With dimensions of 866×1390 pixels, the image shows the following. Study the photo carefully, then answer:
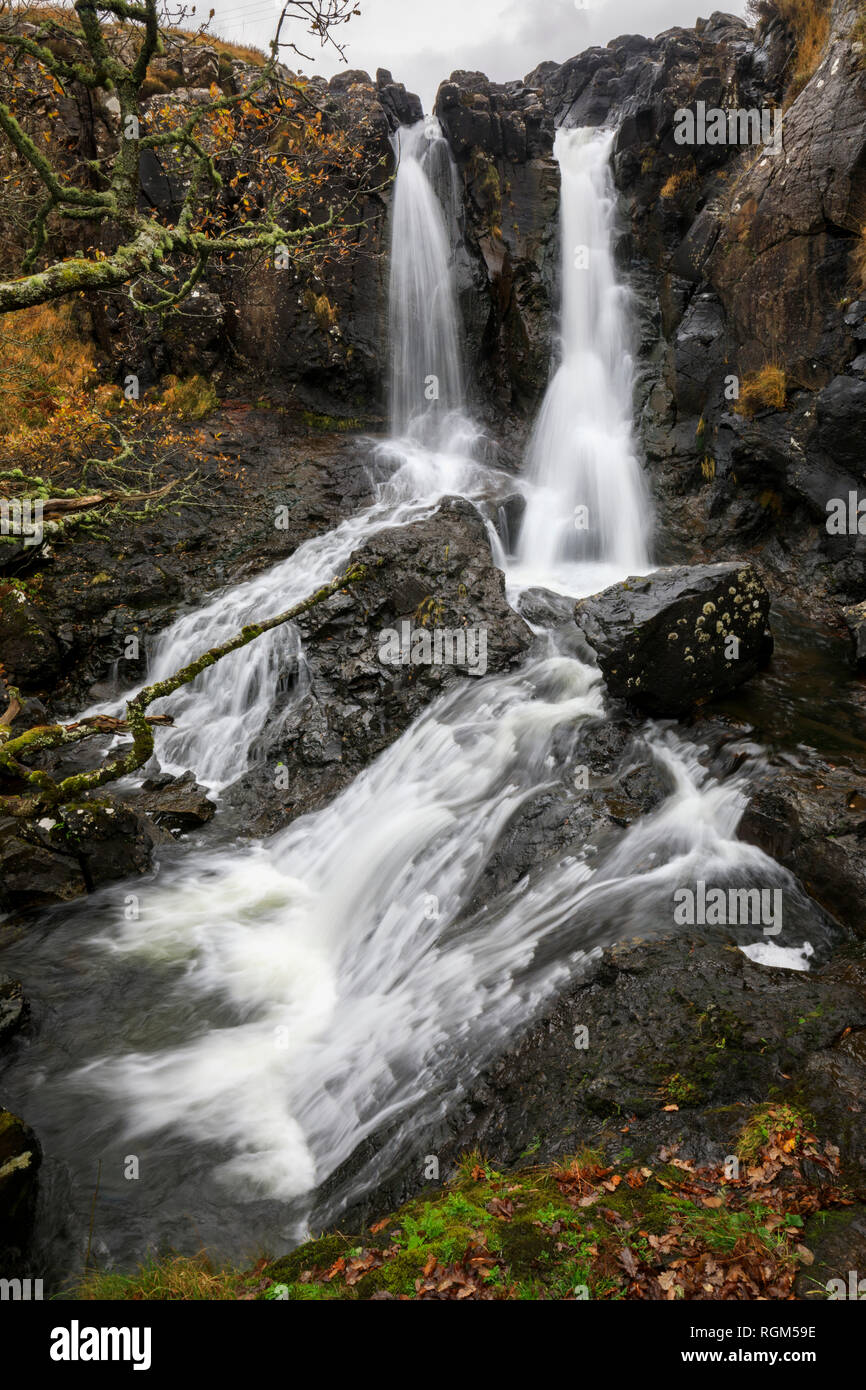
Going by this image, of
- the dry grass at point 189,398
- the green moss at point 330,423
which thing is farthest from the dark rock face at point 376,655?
the dry grass at point 189,398

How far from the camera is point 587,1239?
10.8 ft

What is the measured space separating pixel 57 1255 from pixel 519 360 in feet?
60.0

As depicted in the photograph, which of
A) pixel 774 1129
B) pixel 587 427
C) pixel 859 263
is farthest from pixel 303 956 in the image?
pixel 587 427

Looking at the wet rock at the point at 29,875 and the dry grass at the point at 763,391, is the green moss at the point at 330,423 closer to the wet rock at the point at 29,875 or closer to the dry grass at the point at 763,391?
the dry grass at the point at 763,391

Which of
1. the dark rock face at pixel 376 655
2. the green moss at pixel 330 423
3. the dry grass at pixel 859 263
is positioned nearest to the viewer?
the dark rock face at pixel 376 655

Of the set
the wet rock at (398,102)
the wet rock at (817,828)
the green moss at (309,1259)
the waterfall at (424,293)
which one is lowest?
the green moss at (309,1259)

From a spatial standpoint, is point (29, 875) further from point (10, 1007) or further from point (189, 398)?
point (189, 398)

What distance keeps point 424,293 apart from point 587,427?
569 centimetres

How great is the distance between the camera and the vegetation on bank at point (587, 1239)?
121 inches

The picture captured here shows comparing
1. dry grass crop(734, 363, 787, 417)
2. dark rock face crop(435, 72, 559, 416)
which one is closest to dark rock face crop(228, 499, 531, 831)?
dry grass crop(734, 363, 787, 417)

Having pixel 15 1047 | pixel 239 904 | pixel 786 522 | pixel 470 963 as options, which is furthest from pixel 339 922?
pixel 786 522

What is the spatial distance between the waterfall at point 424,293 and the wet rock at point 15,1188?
54.4 ft

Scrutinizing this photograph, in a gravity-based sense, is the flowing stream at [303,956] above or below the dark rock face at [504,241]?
below
